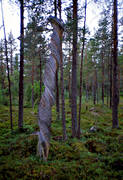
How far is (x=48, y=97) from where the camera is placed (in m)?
3.87

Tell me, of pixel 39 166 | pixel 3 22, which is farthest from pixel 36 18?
pixel 39 166

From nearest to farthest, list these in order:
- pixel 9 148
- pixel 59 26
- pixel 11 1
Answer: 1. pixel 59 26
2. pixel 9 148
3. pixel 11 1

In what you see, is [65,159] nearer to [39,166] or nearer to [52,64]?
[39,166]

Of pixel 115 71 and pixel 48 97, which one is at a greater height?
pixel 115 71

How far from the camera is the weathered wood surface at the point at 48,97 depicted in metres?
3.86

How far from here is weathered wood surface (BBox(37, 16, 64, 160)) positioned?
386 centimetres

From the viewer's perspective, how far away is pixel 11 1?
7094 mm

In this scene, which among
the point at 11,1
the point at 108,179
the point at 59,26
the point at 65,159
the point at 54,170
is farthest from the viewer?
the point at 11,1

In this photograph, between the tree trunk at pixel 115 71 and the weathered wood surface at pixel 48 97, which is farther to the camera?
the tree trunk at pixel 115 71

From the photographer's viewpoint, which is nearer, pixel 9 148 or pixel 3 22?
pixel 9 148

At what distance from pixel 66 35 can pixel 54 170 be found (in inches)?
251

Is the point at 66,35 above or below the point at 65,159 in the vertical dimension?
above

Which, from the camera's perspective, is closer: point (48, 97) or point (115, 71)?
point (48, 97)

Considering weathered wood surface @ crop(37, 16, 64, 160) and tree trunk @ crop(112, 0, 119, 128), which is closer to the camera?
weathered wood surface @ crop(37, 16, 64, 160)
